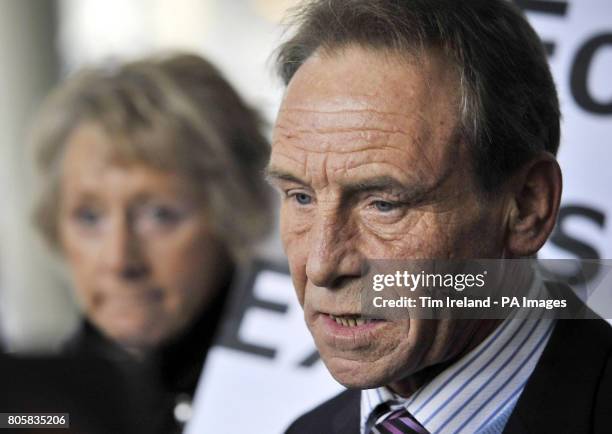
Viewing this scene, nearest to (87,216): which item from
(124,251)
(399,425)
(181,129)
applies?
(124,251)

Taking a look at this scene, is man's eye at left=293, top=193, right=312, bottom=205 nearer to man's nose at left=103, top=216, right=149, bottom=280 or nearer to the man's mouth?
the man's mouth

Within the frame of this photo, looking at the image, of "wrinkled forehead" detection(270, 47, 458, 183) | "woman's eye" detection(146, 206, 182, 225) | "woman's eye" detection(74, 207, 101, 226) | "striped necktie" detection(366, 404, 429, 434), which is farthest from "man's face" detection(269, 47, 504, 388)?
"woman's eye" detection(74, 207, 101, 226)

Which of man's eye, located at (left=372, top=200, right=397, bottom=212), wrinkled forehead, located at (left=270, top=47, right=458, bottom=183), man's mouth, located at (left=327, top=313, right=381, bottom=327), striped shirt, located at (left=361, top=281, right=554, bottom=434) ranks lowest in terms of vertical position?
striped shirt, located at (left=361, top=281, right=554, bottom=434)

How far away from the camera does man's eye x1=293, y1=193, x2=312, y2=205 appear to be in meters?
1.81

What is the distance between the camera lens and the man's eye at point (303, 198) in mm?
1814

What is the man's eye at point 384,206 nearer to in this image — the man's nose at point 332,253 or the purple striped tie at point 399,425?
the man's nose at point 332,253

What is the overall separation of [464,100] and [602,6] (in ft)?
3.45

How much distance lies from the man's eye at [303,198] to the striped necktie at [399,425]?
429mm

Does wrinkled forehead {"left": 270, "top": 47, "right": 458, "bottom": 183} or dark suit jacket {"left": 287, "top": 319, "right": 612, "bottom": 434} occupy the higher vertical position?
wrinkled forehead {"left": 270, "top": 47, "right": 458, "bottom": 183}

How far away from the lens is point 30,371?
210cm

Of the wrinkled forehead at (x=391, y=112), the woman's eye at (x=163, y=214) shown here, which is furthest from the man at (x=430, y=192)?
the woman's eye at (x=163, y=214)

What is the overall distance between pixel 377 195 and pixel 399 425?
1.44ft

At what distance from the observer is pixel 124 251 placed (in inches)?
135

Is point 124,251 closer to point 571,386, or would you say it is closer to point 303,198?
point 303,198
